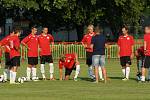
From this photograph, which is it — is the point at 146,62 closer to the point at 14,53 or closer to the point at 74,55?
the point at 74,55

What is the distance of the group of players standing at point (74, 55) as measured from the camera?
21594 millimetres

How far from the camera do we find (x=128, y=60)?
75.8 feet

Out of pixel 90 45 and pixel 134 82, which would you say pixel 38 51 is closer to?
pixel 90 45

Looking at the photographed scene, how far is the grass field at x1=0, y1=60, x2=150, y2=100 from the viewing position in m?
16.6

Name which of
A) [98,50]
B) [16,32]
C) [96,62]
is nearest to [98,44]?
[98,50]

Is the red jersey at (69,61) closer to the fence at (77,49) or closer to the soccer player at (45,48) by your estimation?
the soccer player at (45,48)

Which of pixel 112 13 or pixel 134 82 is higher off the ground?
pixel 112 13

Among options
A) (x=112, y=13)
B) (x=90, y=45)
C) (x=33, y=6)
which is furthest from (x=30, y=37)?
(x=112, y=13)

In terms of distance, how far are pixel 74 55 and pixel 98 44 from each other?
2.13 meters

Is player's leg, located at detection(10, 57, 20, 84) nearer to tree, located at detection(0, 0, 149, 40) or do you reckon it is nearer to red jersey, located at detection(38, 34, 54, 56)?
red jersey, located at detection(38, 34, 54, 56)

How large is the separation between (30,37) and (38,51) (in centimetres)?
98

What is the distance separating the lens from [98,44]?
846 inches

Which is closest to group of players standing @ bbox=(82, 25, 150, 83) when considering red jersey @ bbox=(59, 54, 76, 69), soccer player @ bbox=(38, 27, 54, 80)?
red jersey @ bbox=(59, 54, 76, 69)

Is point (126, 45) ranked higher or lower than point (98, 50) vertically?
higher
